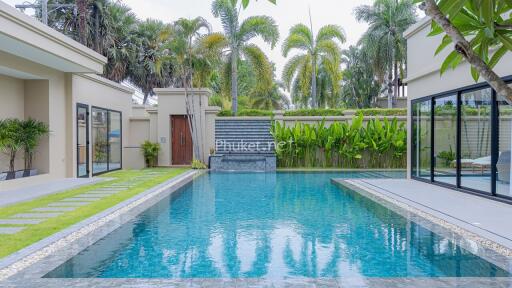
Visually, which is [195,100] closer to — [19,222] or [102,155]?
[102,155]

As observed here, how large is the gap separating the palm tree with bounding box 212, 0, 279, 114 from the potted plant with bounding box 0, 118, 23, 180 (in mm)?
12230

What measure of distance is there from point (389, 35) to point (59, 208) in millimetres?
26027

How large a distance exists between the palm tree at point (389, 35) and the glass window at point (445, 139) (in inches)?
691

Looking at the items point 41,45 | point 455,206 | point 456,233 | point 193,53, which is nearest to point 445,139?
point 455,206

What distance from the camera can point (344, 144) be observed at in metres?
18.8

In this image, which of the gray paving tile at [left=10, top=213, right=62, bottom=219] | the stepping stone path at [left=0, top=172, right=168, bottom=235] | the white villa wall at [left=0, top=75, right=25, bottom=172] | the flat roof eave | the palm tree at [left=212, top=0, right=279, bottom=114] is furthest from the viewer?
the palm tree at [left=212, top=0, right=279, bottom=114]

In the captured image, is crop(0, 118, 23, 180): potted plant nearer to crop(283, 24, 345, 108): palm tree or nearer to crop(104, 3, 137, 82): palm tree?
crop(283, 24, 345, 108): palm tree

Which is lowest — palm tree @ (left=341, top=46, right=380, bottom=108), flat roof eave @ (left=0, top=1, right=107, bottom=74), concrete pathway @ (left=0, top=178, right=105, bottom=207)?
concrete pathway @ (left=0, top=178, right=105, bottom=207)

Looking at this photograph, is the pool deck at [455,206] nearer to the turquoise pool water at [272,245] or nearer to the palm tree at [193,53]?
the turquoise pool water at [272,245]

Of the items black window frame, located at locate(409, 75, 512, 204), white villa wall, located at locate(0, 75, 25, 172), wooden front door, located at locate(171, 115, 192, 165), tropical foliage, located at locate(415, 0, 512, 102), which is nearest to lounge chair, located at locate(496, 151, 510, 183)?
black window frame, located at locate(409, 75, 512, 204)

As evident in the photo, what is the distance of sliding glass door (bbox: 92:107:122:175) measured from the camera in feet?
52.3

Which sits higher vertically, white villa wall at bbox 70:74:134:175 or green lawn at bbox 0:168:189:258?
white villa wall at bbox 70:74:134:175

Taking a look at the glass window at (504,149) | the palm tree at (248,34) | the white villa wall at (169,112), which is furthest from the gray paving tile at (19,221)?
the palm tree at (248,34)

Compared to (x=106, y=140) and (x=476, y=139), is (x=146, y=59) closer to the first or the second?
(x=106, y=140)
